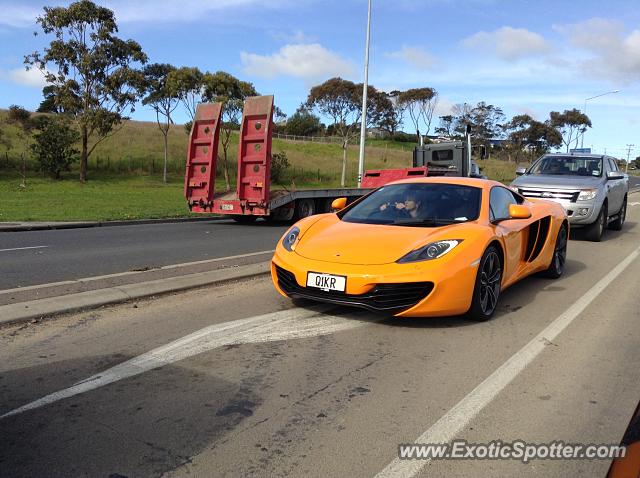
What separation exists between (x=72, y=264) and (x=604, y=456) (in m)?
7.46

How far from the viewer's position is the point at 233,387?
3.75 meters

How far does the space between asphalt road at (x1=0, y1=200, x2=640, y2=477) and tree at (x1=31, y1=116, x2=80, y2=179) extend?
104ft

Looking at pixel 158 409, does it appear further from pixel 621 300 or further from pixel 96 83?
pixel 96 83

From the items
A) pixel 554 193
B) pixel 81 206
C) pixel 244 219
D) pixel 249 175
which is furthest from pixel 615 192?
pixel 81 206

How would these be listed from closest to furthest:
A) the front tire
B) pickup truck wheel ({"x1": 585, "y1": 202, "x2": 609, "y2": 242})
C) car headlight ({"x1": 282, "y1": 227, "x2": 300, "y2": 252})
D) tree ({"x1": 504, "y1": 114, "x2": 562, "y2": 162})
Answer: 1. the front tire
2. car headlight ({"x1": 282, "y1": 227, "x2": 300, "y2": 252})
3. pickup truck wheel ({"x1": 585, "y1": 202, "x2": 609, "y2": 242})
4. tree ({"x1": 504, "y1": 114, "x2": 562, "y2": 162})

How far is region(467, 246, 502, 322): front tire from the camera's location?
5.19 m

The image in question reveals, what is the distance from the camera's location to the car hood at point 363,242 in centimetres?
502

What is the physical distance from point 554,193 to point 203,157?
9.07m

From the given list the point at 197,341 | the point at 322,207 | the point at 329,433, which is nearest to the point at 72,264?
the point at 197,341

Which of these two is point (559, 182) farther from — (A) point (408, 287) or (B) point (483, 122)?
(B) point (483, 122)

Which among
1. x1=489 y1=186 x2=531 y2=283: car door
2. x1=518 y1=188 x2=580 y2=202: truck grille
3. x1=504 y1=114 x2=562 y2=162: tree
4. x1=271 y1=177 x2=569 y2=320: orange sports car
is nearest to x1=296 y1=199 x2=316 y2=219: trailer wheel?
x1=518 y1=188 x2=580 y2=202: truck grille

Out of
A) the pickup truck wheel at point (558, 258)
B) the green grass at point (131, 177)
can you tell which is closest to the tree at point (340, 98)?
the green grass at point (131, 177)

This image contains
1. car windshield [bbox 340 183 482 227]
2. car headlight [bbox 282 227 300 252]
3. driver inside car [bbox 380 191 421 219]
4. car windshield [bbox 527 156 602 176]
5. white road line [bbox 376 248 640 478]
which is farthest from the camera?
car windshield [bbox 527 156 602 176]

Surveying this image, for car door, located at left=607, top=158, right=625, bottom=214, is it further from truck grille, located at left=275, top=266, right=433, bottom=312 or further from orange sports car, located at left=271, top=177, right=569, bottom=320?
truck grille, located at left=275, top=266, right=433, bottom=312
